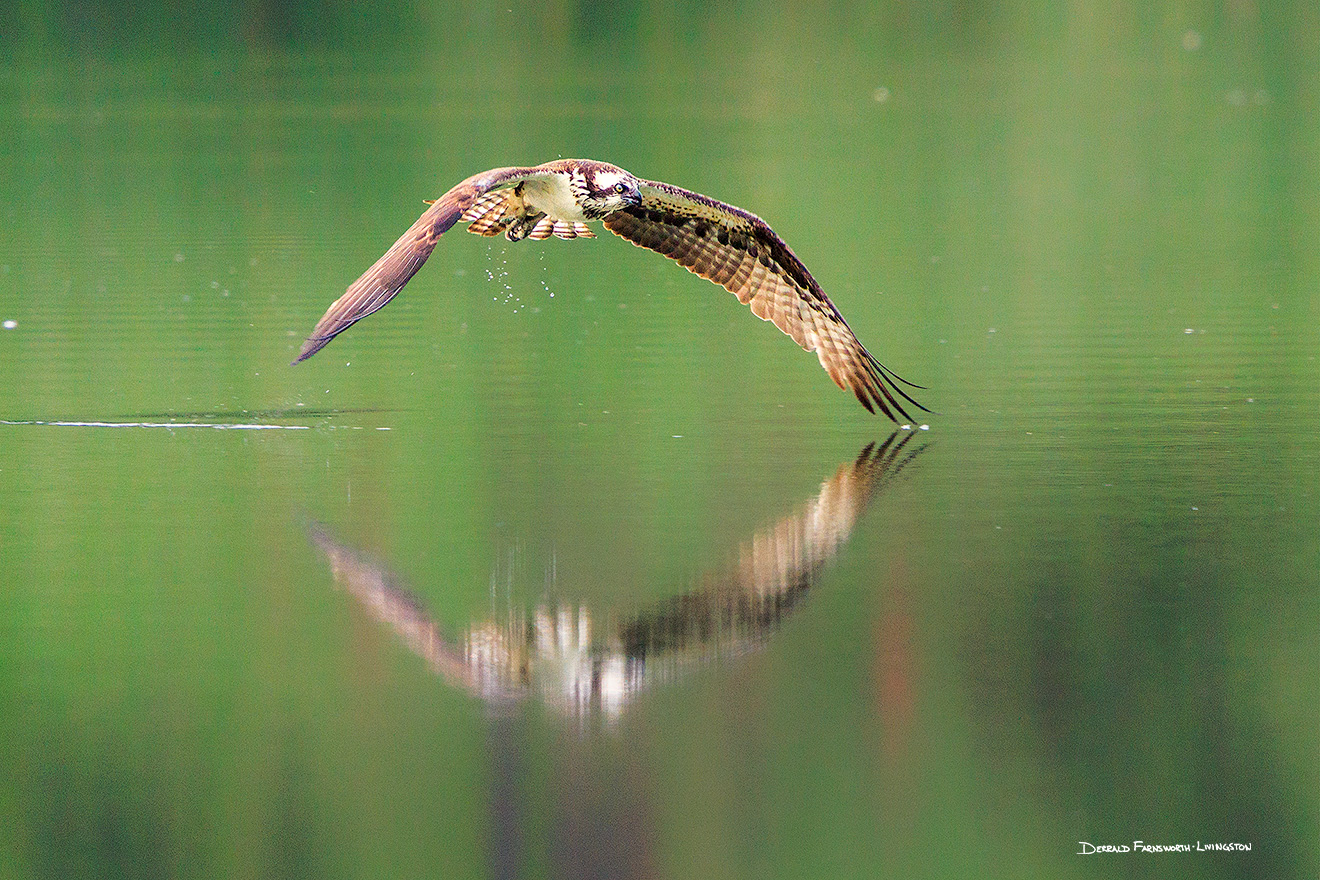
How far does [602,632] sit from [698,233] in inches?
178

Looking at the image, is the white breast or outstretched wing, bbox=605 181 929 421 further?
outstretched wing, bbox=605 181 929 421

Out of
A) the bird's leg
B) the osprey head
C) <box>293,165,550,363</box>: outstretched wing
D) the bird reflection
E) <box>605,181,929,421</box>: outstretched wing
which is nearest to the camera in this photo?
the bird reflection

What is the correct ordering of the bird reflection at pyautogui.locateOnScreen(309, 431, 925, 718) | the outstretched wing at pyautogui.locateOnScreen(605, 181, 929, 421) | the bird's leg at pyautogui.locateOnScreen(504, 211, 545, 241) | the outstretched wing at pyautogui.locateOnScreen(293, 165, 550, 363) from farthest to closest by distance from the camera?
the outstretched wing at pyautogui.locateOnScreen(605, 181, 929, 421) < the bird's leg at pyautogui.locateOnScreen(504, 211, 545, 241) < the outstretched wing at pyautogui.locateOnScreen(293, 165, 550, 363) < the bird reflection at pyautogui.locateOnScreen(309, 431, 925, 718)

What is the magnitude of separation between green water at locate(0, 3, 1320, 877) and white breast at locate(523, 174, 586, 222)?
1.25m

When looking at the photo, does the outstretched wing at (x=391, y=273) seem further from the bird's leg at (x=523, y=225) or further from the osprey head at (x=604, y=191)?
the bird's leg at (x=523, y=225)

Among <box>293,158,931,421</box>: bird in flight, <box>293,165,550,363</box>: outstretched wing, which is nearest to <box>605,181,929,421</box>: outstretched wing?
<box>293,158,931,421</box>: bird in flight

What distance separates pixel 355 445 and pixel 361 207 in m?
12.1

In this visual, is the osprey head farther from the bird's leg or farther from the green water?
the green water

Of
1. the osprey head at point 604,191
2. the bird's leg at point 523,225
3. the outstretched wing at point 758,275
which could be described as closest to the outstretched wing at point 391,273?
the osprey head at point 604,191

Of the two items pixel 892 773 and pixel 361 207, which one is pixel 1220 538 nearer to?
pixel 892 773

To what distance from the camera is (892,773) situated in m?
6.48

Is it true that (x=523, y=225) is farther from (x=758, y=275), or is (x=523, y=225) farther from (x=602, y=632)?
(x=602, y=632)

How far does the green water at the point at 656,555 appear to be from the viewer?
6.22 m

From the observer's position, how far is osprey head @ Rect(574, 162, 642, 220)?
426 inches
